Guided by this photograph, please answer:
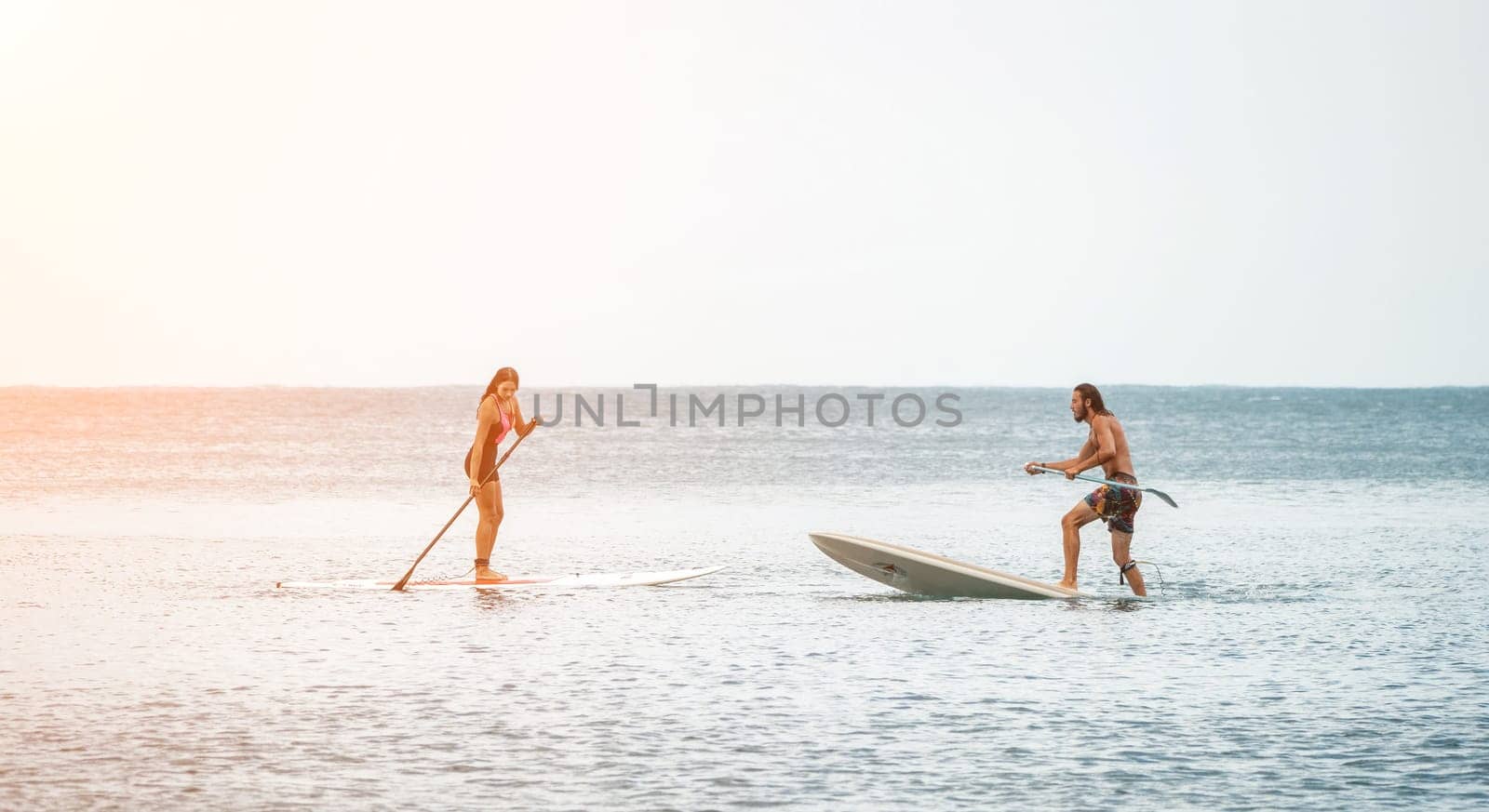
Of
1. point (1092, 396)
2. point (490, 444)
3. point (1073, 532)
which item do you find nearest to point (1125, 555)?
point (1073, 532)

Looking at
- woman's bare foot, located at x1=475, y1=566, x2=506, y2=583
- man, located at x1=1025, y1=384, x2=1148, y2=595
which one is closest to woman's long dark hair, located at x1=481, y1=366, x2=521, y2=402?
woman's bare foot, located at x1=475, y1=566, x2=506, y2=583

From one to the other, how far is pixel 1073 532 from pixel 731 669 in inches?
180

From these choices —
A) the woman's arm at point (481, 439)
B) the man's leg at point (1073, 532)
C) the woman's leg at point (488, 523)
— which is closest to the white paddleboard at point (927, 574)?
the man's leg at point (1073, 532)

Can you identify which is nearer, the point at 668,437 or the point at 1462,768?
the point at 1462,768

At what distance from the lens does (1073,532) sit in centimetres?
1445

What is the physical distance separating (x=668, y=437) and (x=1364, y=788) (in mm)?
70409

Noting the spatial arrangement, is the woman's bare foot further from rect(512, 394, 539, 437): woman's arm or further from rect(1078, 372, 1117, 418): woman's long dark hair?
rect(1078, 372, 1117, 418): woman's long dark hair

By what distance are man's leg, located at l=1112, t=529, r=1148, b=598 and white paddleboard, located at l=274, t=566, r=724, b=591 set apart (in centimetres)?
435

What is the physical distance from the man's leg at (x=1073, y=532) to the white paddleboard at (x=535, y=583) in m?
3.91

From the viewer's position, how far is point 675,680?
10.7m

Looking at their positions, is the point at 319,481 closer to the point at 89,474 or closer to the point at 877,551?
the point at 89,474

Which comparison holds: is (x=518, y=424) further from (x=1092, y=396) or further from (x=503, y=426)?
(x=1092, y=396)

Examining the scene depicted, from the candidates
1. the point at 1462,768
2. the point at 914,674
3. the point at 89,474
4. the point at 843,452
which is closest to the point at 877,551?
the point at 914,674

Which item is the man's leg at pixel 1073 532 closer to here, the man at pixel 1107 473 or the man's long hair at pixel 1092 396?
the man at pixel 1107 473
